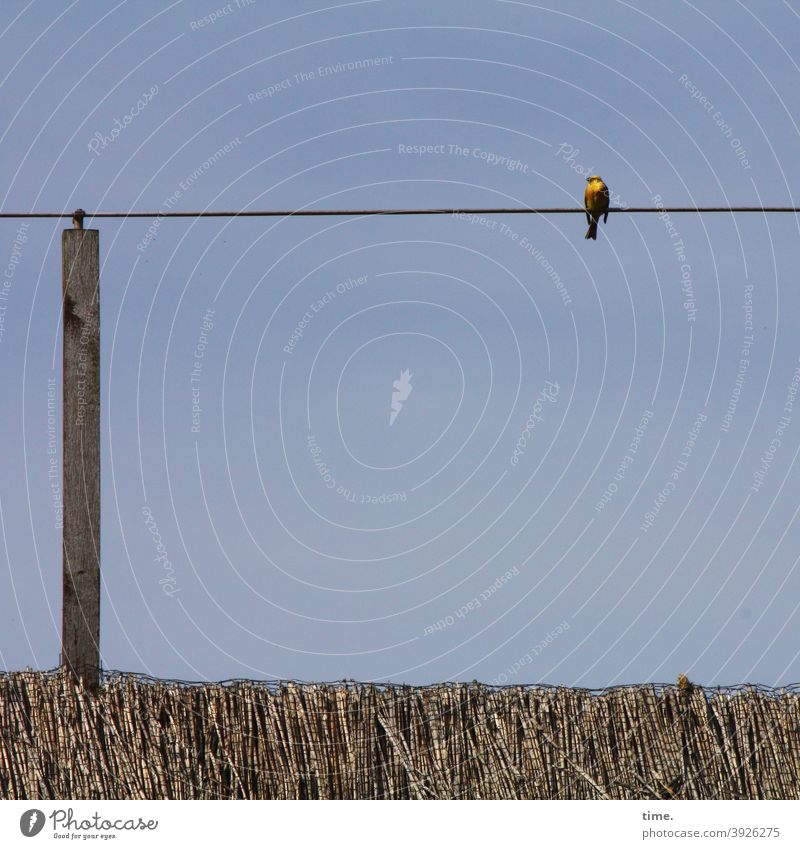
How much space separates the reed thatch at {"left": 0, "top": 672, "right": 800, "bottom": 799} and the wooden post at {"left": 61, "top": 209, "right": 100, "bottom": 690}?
1.23 ft

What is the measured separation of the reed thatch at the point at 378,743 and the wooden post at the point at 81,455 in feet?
1.23

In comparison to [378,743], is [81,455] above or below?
above

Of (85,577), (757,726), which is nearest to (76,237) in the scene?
(85,577)

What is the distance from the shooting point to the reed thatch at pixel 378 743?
1205 cm

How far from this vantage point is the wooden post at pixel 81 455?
1205 cm

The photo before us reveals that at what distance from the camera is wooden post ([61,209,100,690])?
12047mm

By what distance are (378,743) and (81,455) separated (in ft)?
11.7

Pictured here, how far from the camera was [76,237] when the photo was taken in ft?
41.0

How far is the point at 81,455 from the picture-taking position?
480 inches

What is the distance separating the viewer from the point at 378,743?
40.1ft

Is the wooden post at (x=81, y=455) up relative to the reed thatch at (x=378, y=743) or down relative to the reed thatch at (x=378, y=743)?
up
